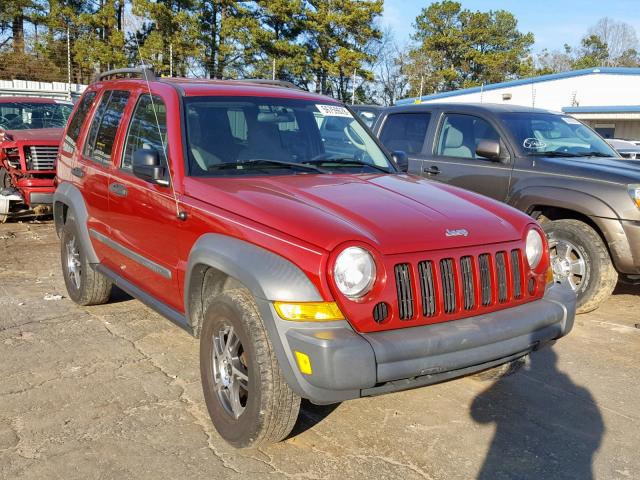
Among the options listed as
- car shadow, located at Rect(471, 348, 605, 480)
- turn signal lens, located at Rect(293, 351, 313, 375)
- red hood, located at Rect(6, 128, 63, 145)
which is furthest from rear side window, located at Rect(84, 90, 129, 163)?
red hood, located at Rect(6, 128, 63, 145)

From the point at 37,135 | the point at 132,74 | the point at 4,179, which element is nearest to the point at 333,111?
the point at 132,74

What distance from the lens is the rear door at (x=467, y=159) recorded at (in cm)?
628

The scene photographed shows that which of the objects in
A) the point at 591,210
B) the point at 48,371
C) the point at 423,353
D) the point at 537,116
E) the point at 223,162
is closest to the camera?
the point at 423,353

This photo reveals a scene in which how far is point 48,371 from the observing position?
164 inches

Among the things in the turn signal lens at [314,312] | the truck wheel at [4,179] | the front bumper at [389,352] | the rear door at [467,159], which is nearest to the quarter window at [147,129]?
the turn signal lens at [314,312]

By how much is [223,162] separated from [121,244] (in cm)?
115

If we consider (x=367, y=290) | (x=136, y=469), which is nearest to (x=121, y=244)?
(x=136, y=469)

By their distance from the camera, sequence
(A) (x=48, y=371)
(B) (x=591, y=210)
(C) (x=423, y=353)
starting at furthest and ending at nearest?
1. (B) (x=591, y=210)
2. (A) (x=48, y=371)
3. (C) (x=423, y=353)

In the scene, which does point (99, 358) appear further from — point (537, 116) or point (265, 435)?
point (537, 116)

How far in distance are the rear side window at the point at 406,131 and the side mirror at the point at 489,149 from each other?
1.06 metres

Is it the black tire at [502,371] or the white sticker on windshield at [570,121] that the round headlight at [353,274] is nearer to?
the black tire at [502,371]

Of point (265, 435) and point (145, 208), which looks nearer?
point (265, 435)

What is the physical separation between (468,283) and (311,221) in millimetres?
842

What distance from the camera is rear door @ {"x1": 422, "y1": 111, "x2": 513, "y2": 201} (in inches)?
247
